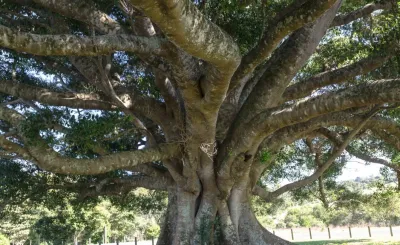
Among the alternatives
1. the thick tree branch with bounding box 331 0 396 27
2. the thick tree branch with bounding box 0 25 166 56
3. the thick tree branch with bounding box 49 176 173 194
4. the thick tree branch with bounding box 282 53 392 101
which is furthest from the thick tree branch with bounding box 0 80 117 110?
the thick tree branch with bounding box 331 0 396 27

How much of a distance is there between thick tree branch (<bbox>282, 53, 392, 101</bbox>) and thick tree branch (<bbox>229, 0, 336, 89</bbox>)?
204 centimetres

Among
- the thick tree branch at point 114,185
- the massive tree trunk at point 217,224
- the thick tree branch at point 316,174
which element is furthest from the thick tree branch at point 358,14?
the thick tree branch at point 114,185

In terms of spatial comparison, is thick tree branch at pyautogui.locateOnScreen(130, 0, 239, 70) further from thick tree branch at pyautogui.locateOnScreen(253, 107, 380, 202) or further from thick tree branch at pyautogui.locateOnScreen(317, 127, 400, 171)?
thick tree branch at pyautogui.locateOnScreen(317, 127, 400, 171)

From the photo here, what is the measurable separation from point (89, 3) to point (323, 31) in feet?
15.4

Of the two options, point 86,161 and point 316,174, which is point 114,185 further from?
point 316,174

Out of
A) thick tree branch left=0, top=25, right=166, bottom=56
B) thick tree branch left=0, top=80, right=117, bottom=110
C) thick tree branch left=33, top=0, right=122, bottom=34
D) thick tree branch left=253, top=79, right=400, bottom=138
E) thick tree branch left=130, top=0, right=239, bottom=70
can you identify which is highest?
thick tree branch left=33, top=0, right=122, bottom=34

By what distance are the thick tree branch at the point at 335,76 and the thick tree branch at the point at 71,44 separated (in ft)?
14.1

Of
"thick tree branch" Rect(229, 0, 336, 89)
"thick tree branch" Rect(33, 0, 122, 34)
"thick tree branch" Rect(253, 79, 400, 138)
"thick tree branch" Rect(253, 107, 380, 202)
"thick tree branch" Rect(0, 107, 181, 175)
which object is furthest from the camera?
"thick tree branch" Rect(253, 107, 380, 202)

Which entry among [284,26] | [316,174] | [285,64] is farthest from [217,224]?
[284,26]

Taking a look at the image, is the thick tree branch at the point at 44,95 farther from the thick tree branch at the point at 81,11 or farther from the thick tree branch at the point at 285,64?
the thick tree branch at the point at 285,64

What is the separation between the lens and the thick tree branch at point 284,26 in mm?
5086

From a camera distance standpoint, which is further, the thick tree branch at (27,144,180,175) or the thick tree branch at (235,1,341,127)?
the thick tree branch at (235,1,341,127)

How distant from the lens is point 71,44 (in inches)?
189

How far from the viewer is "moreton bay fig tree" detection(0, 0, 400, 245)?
5648 millimetres
